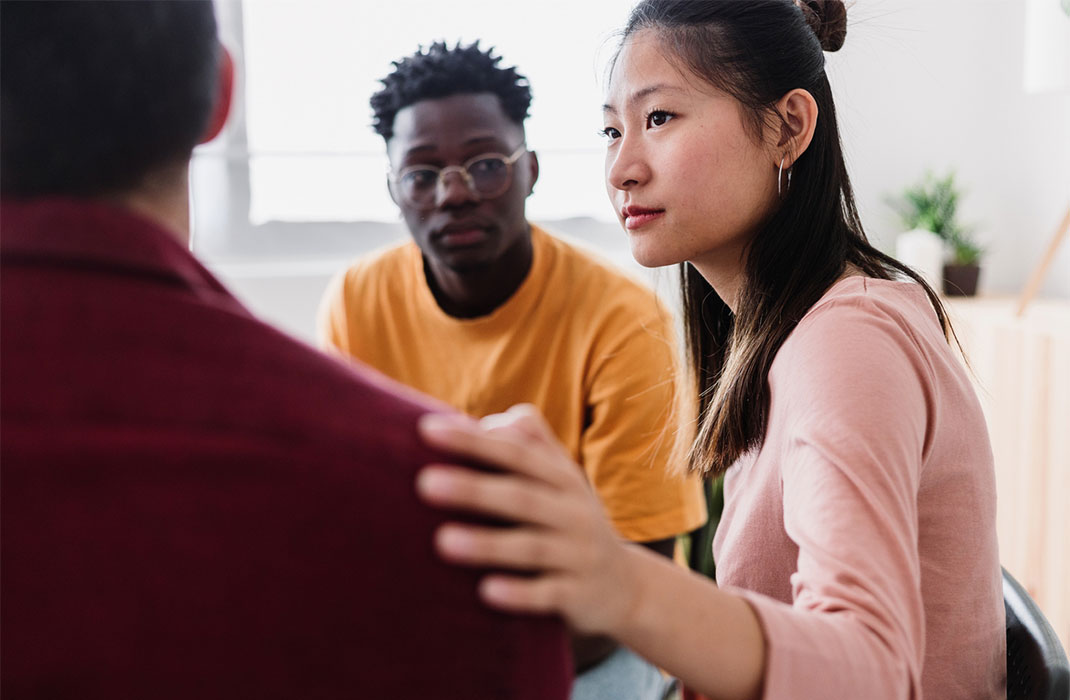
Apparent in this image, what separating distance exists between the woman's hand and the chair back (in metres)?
0.55

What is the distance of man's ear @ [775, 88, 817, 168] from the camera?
3.57 feet

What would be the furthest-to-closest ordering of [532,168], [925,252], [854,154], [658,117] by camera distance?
[854,154] → [925,252] → [532,168] → [658,117]

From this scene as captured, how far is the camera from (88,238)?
0.46 meters

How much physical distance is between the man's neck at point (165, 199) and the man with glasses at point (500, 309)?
1.16m

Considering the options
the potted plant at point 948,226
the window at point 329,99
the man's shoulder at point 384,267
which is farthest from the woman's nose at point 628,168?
the potted plant at point 948,226

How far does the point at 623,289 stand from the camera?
1767mm

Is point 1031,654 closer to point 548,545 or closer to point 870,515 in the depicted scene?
point 870,515

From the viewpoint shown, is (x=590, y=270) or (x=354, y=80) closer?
(x=590, y=270)

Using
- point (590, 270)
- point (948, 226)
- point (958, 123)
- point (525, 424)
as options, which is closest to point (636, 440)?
point (590, 270)

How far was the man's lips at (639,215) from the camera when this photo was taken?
1.07 metres

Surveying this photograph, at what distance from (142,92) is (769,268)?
746 millimetres

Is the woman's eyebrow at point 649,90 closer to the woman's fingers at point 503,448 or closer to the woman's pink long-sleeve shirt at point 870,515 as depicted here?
the woman's pink long-sleeve shirt at point 870,515

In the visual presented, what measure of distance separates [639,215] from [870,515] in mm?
494

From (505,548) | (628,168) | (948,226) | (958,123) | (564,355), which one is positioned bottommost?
(564,355)
